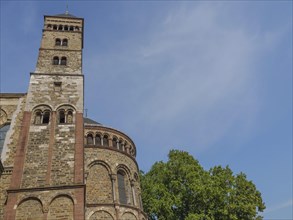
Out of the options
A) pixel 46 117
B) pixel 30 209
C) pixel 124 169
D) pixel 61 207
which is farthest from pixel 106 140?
pixel 30 209

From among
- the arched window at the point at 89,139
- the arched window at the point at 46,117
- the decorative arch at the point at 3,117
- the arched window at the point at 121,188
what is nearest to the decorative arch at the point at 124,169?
the arched window at the point at 121,188

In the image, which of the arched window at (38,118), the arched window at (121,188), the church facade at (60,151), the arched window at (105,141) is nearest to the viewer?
the church facade at (60,151)

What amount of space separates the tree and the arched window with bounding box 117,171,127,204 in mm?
3546

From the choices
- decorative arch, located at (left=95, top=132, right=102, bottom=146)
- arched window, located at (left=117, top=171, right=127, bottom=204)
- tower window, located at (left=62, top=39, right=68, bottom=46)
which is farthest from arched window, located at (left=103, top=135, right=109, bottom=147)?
tower window, located at (left=62, top=39, right=68, bottom=46)

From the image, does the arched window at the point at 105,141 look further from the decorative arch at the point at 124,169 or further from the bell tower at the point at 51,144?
the bell tower at the point at 51,144

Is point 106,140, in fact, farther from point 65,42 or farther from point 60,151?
point 60,151

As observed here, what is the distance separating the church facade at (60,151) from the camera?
1274cm

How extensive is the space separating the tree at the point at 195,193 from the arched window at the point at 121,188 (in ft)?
11.6

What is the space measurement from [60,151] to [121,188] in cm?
850

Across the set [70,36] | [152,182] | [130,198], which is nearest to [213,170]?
[152,182]

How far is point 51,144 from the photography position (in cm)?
1470

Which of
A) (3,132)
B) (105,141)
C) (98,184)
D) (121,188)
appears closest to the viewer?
(3,132)

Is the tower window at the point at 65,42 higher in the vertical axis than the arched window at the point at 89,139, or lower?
higher

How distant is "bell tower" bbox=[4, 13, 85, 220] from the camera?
492 inches
